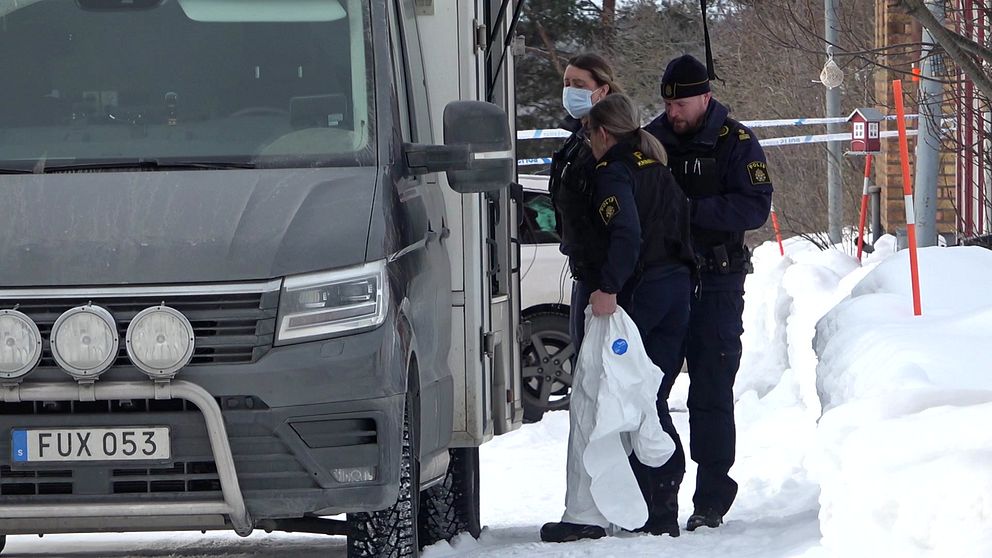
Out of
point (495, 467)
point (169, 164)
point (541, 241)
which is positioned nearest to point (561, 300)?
point (541, 241)

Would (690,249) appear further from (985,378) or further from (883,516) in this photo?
(883,516)

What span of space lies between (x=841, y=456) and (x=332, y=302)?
4.99ft

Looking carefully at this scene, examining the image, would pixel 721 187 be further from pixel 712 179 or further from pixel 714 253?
pixel 714 253

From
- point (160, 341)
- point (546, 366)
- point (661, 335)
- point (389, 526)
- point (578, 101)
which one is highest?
point (578, 101)

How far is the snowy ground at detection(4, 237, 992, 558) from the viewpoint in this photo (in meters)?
4.00

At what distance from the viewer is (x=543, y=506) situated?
811 centimetres

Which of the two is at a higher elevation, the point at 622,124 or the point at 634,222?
the point at 622,124

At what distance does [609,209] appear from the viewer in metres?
6.23

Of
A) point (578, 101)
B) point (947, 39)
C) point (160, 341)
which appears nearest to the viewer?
point (160, 341)

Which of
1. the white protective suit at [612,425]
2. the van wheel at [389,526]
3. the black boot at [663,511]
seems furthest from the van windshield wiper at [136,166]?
the black boot at [663,511]

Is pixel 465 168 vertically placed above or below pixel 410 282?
above

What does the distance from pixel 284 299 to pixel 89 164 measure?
0.81m

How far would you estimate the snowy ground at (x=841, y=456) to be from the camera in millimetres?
4000

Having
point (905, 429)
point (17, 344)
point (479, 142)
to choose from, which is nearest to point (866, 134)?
point (479, 142)
